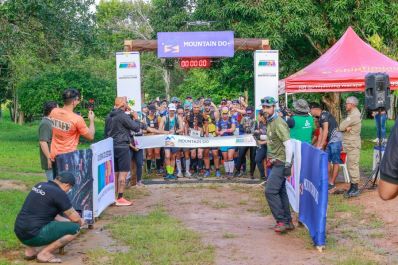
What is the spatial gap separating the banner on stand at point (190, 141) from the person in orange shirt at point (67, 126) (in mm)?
6295

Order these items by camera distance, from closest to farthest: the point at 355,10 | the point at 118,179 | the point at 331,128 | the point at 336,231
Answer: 1. the point at 336,231
2. the point at 118,179
3. the point at 331,128
4. the point at 355,10

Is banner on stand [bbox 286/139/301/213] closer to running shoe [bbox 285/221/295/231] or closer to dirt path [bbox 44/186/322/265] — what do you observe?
dirt path [bbox 44/186/322/265]

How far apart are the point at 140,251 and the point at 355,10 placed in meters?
19.1

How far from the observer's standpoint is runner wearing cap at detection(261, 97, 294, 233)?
391 inches

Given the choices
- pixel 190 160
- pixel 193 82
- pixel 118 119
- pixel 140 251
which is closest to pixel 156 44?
pixel 190 160

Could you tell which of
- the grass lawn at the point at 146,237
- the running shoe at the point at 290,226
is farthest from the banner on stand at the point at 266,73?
the running shoe at the point at 290,226

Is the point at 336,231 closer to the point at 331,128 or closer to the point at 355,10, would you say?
the point at 331,128

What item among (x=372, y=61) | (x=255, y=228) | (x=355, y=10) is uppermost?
(x=355, y=10)

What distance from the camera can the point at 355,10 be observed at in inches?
1001

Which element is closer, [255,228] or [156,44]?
[255,228]

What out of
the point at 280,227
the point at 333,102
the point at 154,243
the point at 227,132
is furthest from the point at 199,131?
the point at 333,102

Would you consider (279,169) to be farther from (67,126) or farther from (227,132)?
(227,132)

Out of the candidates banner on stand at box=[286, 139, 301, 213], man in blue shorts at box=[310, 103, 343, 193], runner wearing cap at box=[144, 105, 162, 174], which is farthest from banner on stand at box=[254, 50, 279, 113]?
banner on stand at box=[286, 139, 301, 213]

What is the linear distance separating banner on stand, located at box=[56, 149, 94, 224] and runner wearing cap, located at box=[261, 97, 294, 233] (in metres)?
2.71
